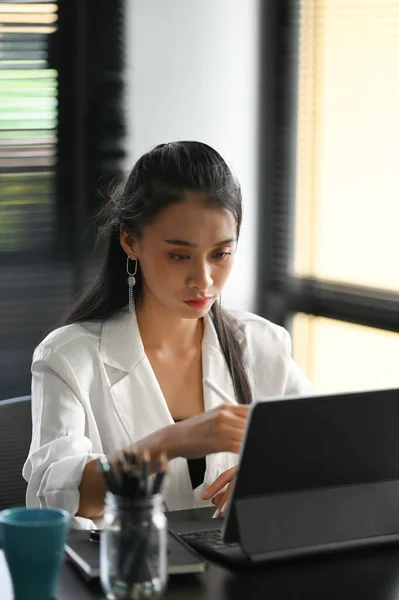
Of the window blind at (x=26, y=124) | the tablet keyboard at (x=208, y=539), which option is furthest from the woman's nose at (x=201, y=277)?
the window blind at (x=26, y=124)

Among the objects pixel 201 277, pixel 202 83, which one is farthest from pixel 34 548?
pixel 202 83

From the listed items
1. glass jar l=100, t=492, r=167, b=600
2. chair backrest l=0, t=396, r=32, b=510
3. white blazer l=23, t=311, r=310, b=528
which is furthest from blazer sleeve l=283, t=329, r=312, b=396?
glass jar l=100, t=492, r=167, b=600

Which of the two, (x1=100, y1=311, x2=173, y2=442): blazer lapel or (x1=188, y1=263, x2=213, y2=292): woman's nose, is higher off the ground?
(x1=188, y1=263, x2=213, y2=292): woman's nose

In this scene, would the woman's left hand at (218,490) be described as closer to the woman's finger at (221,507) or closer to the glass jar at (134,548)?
the woman's finger at (221,507)

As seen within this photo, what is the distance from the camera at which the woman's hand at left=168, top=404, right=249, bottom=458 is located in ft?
5.67

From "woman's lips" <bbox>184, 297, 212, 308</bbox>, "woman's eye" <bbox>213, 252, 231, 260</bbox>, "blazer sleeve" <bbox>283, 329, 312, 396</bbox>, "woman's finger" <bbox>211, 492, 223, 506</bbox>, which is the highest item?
"woman's eye" <bbox>213, 252, 231, 260</bbox>

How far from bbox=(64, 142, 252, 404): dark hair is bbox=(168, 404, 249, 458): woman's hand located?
52 cm

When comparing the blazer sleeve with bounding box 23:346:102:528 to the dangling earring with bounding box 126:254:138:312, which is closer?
the blazer sleeve with bounding box 23:346:102:528

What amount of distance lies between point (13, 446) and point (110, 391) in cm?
23

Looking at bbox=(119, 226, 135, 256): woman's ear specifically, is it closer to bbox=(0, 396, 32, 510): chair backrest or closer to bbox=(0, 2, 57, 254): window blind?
bbox=(0, 396, 32, 510): chair backrest

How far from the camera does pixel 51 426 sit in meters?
2.02

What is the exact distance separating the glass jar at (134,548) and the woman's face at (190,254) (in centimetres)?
84

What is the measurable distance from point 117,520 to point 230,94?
2.50 meters

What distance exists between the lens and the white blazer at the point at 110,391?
2.03 meters
